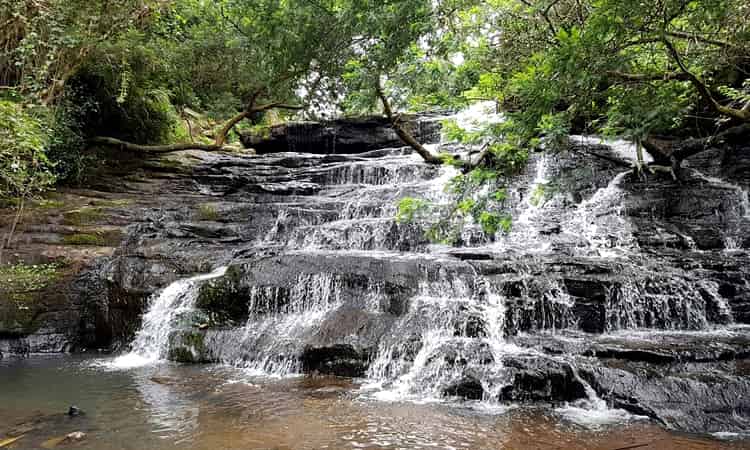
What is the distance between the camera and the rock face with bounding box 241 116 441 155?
20.4 metres

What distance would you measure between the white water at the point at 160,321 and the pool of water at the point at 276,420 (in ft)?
4.70

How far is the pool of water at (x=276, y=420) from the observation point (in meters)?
4.71

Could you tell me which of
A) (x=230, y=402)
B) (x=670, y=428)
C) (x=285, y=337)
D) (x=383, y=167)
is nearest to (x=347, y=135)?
(x=383, y=167)

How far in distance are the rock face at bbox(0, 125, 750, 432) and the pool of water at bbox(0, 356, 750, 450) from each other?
564 millimetres

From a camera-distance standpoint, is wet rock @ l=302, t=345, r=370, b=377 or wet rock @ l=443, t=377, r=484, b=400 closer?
wet rock @ l=443, t=377, r=484, b=400

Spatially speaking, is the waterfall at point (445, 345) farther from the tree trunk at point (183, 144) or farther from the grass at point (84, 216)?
the grass at point (84, 216)

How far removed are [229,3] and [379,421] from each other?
7.87 meters

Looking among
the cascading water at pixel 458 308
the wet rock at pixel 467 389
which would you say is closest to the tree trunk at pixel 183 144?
the cascading water at pixel 458 308

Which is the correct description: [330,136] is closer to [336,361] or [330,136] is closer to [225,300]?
[225,300]

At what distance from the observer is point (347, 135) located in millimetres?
20719

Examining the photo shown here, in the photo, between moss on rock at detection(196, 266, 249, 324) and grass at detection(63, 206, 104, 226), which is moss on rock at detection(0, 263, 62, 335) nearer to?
grass at detection(63, 206, 104, 226)

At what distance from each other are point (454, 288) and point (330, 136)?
13.9 m

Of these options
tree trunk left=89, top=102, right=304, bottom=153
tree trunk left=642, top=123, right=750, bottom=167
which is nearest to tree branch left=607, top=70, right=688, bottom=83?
tree trunk left=642, top=123, right=750, bottom=167

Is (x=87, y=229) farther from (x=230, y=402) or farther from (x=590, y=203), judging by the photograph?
(x=590, y=203)
